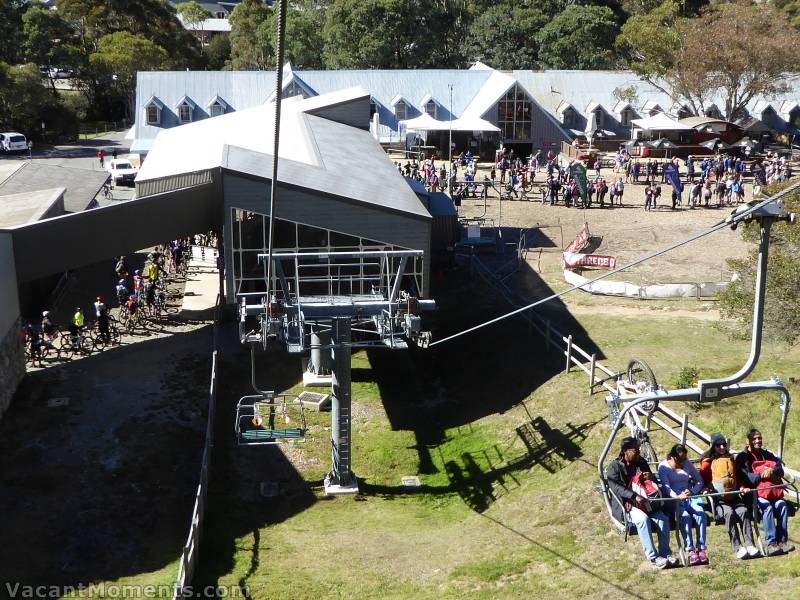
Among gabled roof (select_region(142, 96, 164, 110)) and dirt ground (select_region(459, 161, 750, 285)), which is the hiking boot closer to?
dirt ground (select_region(459, 161, 750, 285))

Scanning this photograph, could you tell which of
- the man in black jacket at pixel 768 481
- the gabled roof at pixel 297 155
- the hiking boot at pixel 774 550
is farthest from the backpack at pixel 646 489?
the gabled roof at pixel 297 155

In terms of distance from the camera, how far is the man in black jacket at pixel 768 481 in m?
13.0

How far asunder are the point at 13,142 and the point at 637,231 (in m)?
46.5

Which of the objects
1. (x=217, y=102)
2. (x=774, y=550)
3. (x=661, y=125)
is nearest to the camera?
(x=774, y=550)

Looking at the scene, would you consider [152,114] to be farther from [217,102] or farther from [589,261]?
[589,261]

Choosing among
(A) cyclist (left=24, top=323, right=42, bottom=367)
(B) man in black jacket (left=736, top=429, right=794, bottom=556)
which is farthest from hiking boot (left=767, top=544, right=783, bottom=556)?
(A) cyclist (left=24, top=323, right=42, bottom=367)

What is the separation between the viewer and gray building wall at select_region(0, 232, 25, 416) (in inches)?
1005

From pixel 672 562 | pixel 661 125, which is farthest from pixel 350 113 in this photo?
pixel 672 562

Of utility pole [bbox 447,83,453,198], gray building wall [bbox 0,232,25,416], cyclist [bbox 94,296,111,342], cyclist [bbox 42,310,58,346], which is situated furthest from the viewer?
utility pole [bbox 447,83,453,198]

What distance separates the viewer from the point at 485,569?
17.7m

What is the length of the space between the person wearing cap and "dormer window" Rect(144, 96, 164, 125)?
53938 millimetres

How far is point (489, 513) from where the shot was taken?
2119 cm

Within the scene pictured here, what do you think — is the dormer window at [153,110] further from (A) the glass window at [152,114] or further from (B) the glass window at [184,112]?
(B) the glass window at [184,112]

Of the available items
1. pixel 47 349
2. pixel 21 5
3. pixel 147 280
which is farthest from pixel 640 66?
pixel 21 5
